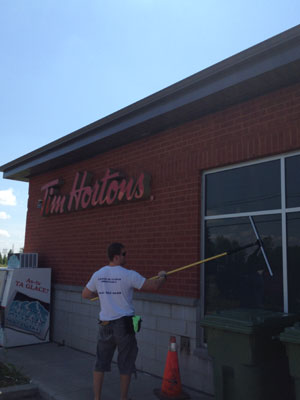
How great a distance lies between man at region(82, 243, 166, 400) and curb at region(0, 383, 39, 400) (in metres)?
1.20

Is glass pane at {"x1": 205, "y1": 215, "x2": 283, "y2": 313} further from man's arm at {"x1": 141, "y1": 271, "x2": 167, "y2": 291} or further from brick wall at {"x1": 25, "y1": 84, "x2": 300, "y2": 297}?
man's arm at {"x1": 141, "y1": 271, "x2": 167, "y2": 291}

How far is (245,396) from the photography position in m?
3.97

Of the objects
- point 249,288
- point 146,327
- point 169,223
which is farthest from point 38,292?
point 249,288

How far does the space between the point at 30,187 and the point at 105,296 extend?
7.06 meters

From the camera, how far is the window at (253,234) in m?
4.96

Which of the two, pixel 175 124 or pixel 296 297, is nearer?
pixel 296 297

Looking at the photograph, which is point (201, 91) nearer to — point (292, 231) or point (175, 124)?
point (175, 124)

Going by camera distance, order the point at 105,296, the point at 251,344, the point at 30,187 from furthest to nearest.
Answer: the point at 30,187 < the point at 105,296 < the point at 251,344

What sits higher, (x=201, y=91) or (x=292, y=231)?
(x=201, y=91)

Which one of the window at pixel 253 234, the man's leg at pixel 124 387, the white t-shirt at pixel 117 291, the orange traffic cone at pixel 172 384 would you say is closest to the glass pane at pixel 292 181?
the window at pixel 253 234

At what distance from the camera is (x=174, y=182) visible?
649 cm

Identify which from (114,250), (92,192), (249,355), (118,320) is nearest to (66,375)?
(118,320)

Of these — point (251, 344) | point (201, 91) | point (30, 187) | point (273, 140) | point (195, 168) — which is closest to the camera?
point (251, 344)

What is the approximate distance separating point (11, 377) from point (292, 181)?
191 inches
